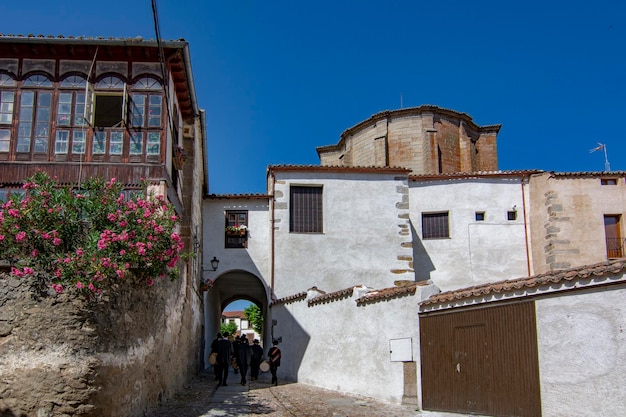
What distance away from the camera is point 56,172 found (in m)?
13.5

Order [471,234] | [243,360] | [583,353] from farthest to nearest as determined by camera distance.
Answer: [471,234]
[243,360]
[583,353]

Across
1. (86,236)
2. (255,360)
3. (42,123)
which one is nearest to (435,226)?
(255,360)

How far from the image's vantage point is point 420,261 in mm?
23375

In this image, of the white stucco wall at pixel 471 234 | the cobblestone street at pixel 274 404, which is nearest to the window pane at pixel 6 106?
the cobblestone street at pixel 274 404

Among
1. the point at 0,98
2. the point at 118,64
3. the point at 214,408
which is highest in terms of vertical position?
the point at 118,64

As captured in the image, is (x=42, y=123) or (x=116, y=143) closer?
(x=116, y=143)

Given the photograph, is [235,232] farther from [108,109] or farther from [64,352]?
[64,352]

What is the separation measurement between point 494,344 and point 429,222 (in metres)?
15.2

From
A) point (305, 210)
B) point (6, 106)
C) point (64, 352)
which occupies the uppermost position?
point (6, 106)

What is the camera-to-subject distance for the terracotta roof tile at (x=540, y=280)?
7108 mm

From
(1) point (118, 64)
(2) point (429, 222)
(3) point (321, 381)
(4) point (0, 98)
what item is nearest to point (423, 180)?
(2) point (429, 222)

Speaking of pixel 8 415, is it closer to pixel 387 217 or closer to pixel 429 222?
pixel 387 217

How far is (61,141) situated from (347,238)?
36.7ft

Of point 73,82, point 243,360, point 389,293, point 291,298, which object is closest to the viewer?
point 389,293
